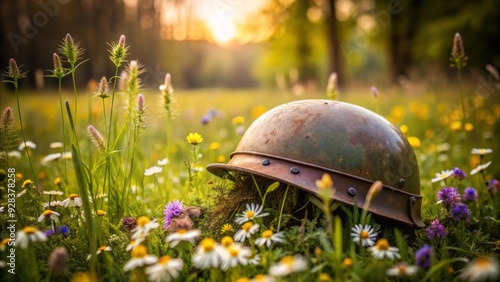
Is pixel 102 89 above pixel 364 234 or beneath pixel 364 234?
above

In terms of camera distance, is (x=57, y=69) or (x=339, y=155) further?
(x=339, y=155)

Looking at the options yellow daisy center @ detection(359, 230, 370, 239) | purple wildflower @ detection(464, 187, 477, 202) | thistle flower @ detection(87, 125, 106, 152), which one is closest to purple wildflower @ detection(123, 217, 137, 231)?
thistle flower @ detection(87, 125, 106, 152)

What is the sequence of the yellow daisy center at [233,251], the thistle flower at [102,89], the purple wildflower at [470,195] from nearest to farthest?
the yellow daisy center at [233,251] < the thistle flower at [102,89] < the purple wildflower at [470,195]

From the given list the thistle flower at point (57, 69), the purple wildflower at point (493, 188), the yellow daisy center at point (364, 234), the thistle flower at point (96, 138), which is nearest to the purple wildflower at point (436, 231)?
the yellow daisy center at point (364, 234)

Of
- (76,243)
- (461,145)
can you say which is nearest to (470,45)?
(461,145)

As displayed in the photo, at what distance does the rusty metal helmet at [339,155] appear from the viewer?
2.01 metres

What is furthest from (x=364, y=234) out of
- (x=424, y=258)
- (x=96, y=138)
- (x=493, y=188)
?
(x=493, y=188)

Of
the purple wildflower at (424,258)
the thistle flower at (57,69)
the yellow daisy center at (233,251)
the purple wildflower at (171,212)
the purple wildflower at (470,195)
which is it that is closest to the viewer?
the yellow daisy center at (233,251)

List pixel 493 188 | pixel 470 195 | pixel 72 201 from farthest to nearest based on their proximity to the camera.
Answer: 1. pixel 493 188
2. pixel 470 195
3. pixel 72 201

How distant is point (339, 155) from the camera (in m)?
2.05

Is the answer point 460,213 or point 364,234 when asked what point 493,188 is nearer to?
point 460,213

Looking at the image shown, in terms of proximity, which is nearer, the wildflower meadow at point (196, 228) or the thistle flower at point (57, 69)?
the wildflower meadow at point (196, 228)

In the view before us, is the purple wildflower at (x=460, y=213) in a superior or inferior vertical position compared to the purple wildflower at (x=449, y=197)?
inferior

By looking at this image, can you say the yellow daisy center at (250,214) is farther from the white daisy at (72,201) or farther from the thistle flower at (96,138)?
the white daisy at (72,201)
